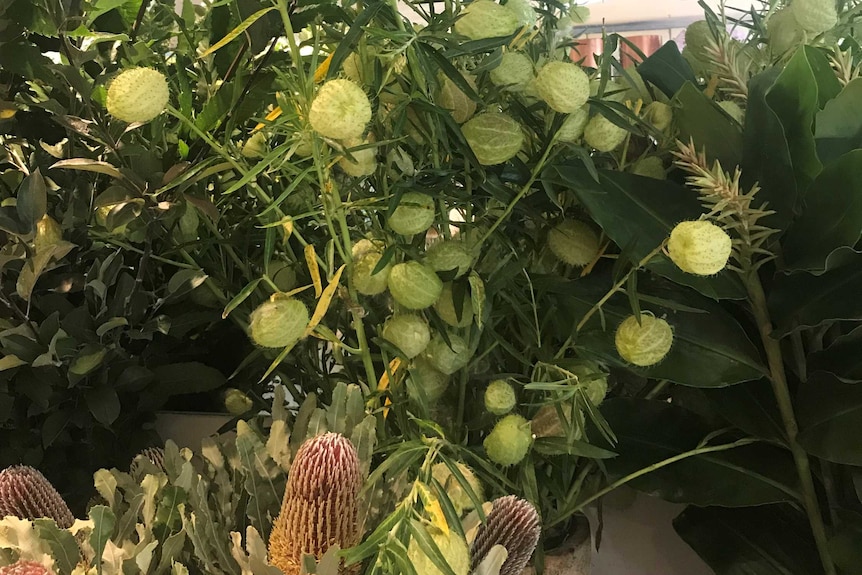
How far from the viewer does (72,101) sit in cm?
43

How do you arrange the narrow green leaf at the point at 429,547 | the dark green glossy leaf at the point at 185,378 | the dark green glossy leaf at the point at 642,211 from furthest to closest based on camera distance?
the dark green glossy leaf at the point at 185,378 < the dark green glossy leaf at the point at 642,211 < the narrow green leaf at the point at 429,547

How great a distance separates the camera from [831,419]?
41 centimetres

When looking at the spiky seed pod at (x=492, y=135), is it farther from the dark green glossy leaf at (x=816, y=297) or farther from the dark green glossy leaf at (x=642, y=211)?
the dark green glossy leaf at (x=816, y=297)

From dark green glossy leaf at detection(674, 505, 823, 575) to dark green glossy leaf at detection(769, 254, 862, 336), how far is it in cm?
16

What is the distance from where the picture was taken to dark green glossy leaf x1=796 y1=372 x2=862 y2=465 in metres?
0.40

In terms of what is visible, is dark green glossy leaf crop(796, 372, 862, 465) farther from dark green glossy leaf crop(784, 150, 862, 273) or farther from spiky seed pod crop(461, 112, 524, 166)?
spiky seed pod crop(461, 112, 524, 166)

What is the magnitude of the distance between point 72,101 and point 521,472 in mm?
369

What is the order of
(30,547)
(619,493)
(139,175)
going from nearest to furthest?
(30,547) → (139,175) → (619,493)

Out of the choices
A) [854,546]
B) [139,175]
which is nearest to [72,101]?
[139,175]

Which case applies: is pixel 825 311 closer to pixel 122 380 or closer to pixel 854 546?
pixel 854 546

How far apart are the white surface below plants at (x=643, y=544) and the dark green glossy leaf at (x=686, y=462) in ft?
0.31

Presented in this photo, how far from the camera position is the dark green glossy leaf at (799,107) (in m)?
0.39

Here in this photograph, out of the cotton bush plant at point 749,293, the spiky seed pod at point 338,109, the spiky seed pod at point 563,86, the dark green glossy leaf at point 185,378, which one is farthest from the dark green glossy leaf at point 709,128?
the dark green glossy leaf at point 185,378

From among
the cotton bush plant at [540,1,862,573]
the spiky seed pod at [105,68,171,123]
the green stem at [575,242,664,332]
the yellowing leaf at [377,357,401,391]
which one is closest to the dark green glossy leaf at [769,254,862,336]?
the cotton bush plant at [540,1,862,573]
